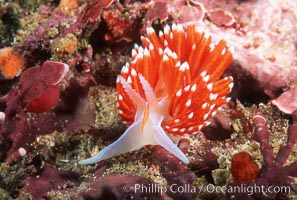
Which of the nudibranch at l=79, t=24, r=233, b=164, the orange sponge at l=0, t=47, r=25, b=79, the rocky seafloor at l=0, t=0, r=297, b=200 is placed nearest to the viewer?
the rocky seafloor at l=0, t=0, r=297, b=200

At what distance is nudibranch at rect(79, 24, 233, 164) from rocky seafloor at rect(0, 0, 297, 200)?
0.22 metres

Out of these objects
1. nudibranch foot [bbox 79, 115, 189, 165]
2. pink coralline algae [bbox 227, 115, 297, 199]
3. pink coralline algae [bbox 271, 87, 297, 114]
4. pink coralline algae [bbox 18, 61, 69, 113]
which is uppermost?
pink coralline algae [bbox 18, 61, 69, 113]

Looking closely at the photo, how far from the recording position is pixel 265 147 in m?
2.43

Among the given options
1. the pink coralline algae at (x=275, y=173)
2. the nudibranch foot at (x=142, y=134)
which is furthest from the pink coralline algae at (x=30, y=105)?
the pink coralline algae at (x=275, y=173)

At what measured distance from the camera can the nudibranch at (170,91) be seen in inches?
102

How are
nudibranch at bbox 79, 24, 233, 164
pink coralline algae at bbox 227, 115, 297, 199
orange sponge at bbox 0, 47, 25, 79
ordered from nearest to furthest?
pink coralline algae at bbox 227, 115, 297, 199 → nudibranch at bbox 79, 24, 233, 164 → orange sponge at bbox 0, 47, 25, 79

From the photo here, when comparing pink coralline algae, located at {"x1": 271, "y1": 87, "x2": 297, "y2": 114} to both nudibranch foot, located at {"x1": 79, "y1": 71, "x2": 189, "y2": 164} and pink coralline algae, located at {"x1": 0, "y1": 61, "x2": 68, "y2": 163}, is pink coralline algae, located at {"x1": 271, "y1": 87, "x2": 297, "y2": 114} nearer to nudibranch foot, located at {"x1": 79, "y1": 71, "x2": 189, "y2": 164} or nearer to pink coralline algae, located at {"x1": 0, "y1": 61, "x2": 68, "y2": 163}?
nudibranch foot, located at {"x1": 79, "y1": 71, "x2": 189, "y2": 164}

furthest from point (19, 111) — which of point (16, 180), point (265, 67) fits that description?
point (265, 67)

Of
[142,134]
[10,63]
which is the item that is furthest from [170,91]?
[10,63]

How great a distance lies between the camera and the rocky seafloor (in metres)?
2.44

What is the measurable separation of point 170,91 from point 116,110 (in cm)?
77

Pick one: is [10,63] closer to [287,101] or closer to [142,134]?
[142,134]

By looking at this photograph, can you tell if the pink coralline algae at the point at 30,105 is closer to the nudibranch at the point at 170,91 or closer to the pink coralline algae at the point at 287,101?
the nudibranch at the point at 170,91

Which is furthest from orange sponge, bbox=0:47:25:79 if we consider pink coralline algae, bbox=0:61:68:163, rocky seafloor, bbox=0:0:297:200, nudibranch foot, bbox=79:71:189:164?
nudibranch foot, bbox=79:71:189:164
